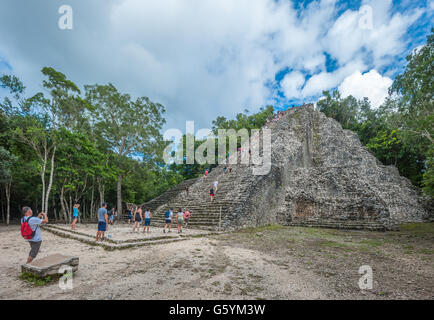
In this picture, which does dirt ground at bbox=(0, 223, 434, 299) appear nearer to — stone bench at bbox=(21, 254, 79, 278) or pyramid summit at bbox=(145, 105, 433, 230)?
stone bench at bbox=(21, 254, 79, 278)

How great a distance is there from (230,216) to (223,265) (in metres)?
5.23

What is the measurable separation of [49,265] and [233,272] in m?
3.30

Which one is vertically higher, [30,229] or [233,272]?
[30,229]

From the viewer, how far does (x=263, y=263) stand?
4812 mm

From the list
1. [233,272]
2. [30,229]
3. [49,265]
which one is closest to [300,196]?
[233,272]

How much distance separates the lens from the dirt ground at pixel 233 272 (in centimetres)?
314

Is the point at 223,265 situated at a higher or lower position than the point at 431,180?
lower

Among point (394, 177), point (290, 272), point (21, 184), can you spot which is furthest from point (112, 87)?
point (394, 177)

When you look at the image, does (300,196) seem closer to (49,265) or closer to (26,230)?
(49,265)

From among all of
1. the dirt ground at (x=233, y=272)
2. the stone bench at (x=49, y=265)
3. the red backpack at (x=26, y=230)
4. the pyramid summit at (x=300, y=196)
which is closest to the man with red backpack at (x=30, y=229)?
the red backpack at (x=26, y=230)

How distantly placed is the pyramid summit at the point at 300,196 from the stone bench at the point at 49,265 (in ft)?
20.9

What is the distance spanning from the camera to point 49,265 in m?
3.44
